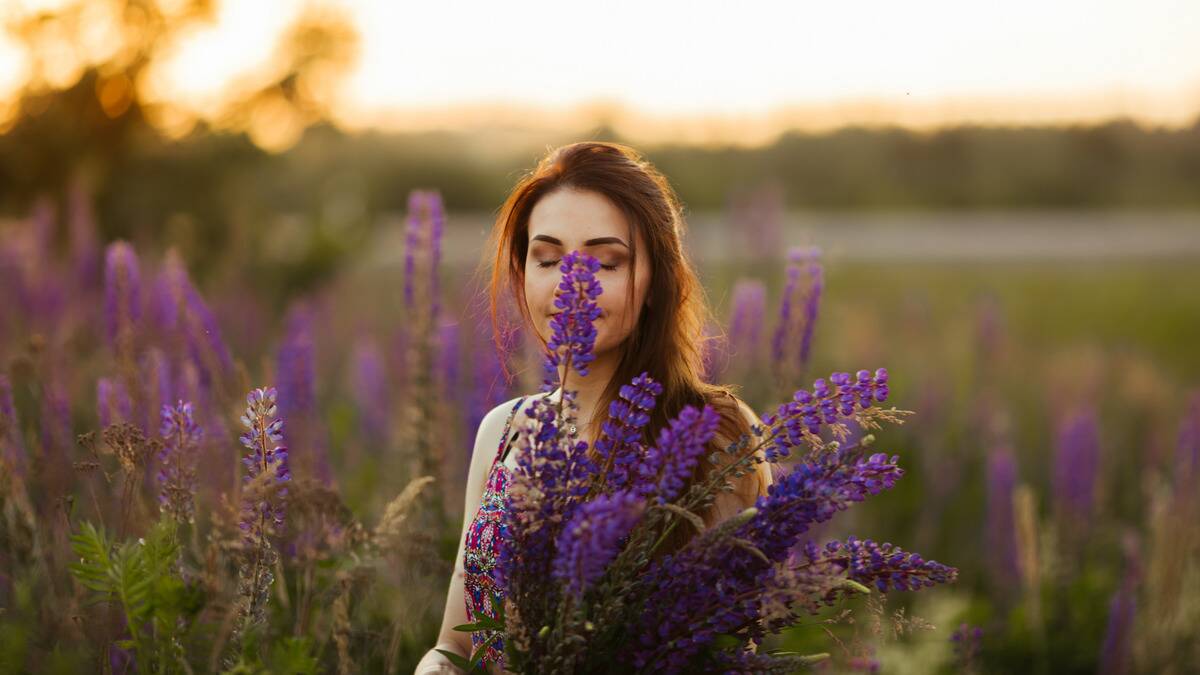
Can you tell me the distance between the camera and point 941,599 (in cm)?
449

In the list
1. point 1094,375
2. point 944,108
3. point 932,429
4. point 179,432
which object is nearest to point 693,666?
point 179,432

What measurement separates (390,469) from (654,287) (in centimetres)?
194

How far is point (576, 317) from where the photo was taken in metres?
1.48

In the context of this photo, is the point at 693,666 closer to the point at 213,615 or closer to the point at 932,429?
the point at 213,615

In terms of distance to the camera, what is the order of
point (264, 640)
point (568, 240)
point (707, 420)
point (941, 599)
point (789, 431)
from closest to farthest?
point (707, 420) < point (789, 431) < point (264, 640) < point (568, 240) < point (941, 599)

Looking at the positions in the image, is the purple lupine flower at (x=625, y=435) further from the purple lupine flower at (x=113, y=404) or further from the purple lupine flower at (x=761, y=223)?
the purple lupine flower at (x=761, y=223)

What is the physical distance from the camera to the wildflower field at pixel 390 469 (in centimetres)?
159

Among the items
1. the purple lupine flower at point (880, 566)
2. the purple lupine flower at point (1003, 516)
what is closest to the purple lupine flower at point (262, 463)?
the purple lupine flower at point (880, 566)

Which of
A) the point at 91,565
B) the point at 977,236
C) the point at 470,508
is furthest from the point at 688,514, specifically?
the point at 977,236

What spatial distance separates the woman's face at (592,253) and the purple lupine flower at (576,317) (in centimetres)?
58

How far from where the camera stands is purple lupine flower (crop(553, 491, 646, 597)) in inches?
50.6

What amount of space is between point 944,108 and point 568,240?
2809 cm

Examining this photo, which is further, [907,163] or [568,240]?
[907,163]

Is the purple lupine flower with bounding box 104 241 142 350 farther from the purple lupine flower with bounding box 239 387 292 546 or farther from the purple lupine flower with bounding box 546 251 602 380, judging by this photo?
the purple lupine flower with bounding box 546 251 602 380
